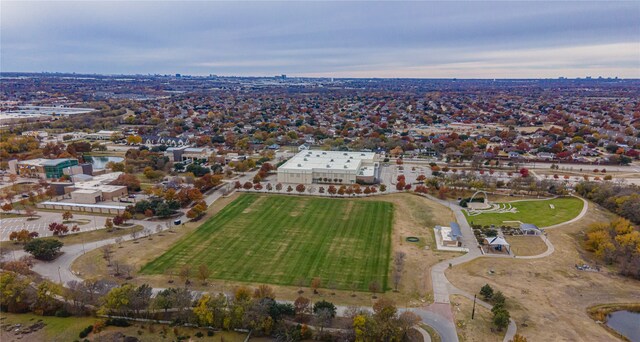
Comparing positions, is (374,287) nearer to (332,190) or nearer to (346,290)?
(346,290)

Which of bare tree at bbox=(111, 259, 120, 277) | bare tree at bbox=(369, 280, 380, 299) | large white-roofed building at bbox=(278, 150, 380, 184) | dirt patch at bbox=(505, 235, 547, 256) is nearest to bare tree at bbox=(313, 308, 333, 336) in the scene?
bare tree at bbox=(369, 280, 380, 299)

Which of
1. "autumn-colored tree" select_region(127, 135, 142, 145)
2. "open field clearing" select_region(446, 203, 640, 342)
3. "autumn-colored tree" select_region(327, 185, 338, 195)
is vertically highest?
"autumn-colored tree" select_region(127, 135, 142, 145)

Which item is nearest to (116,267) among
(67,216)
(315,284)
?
(67,216)

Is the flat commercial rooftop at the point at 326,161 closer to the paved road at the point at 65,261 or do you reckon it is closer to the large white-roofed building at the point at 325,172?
the large white-roofed building at the point at 325,172

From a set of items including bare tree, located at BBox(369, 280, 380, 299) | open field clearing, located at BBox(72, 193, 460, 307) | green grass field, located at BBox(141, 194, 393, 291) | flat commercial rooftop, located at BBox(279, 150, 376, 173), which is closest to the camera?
open field clearing, located at BBox(72, 193, 460, 307)

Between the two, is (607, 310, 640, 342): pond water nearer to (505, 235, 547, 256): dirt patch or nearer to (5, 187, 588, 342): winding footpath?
(5, 187, 588, 342): winding footpath

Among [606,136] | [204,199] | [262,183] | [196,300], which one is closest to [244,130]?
[262,183]

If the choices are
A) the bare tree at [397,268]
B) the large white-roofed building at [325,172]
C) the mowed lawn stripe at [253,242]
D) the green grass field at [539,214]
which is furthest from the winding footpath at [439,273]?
the large white-roofed building at [325,172]
